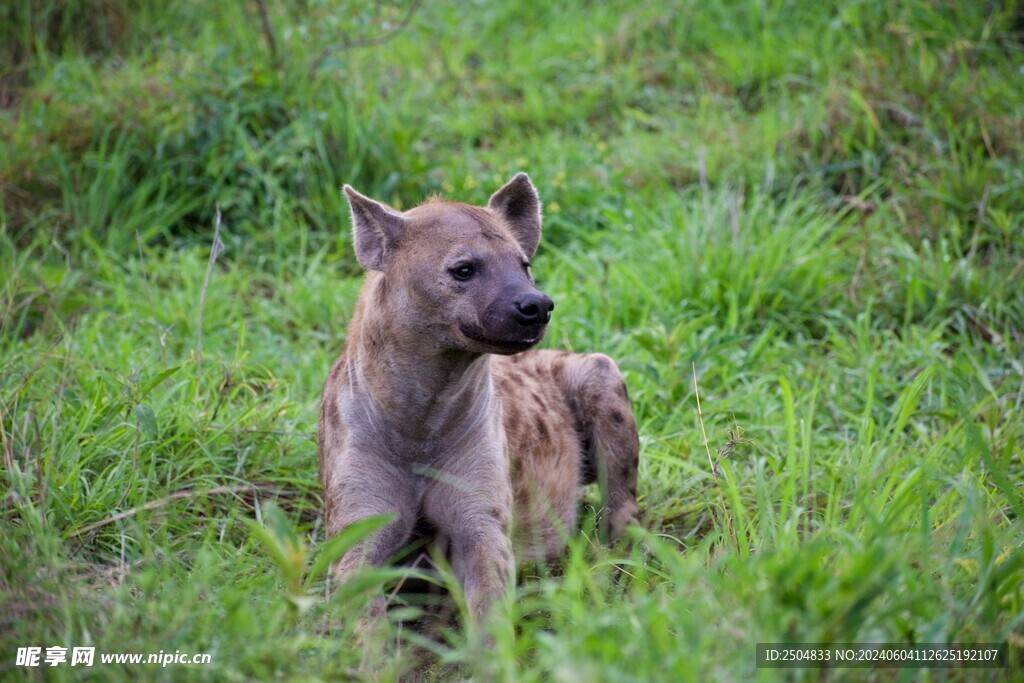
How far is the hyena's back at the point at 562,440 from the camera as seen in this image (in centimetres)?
388

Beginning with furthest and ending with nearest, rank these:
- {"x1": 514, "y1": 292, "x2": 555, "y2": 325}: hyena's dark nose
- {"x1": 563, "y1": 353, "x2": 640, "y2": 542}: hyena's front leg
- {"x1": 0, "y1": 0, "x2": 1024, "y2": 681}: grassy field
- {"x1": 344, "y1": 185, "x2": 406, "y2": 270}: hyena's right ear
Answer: {"x1": 563, "y1": 353, "x2": 640, "y2": 542}: hyena's front leg, {"x1": 344, "y1": 185, "x2": 406, "y2": 270}: hyena's right ear, {"x1": 514, "y1": 292, "x2": 555, "y2": 325}: hyena's dark nose, {"x1": 0, "y1": 0, "x2": 1024, "y2": 681}: grassy field

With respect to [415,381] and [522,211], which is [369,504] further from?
[522,211]

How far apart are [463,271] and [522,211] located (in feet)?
2.01

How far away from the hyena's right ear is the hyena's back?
707mm

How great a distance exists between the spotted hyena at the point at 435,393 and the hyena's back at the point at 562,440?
51mm

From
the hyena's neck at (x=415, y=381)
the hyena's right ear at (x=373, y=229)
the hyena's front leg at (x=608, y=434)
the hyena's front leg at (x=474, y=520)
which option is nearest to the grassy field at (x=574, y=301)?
the hyena's front leg at (x=608, y=434)

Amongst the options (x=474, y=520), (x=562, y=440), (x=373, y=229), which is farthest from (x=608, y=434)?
(x=373, y=229)

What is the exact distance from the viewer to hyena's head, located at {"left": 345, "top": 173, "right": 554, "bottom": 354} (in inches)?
128

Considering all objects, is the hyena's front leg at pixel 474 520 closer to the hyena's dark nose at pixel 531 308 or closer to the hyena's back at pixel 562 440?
the hyena's back at pixel 562 440

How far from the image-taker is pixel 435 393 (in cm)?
349

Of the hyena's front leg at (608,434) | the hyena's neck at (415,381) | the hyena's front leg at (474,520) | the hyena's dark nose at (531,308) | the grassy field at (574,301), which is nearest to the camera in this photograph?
the grassy field at (574,301)

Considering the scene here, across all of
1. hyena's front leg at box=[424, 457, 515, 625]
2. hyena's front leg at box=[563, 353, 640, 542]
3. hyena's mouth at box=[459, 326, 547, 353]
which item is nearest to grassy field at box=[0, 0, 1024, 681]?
hyena's front leg at box=[563, 353, 640, 542]

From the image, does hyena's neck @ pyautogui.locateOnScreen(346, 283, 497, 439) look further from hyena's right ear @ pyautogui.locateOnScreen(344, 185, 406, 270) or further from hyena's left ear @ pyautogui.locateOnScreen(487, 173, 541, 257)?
hyena's left ear @ pyautogui.locateOnScreen(487, 173, 541, 257)

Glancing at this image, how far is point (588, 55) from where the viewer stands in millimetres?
8164
